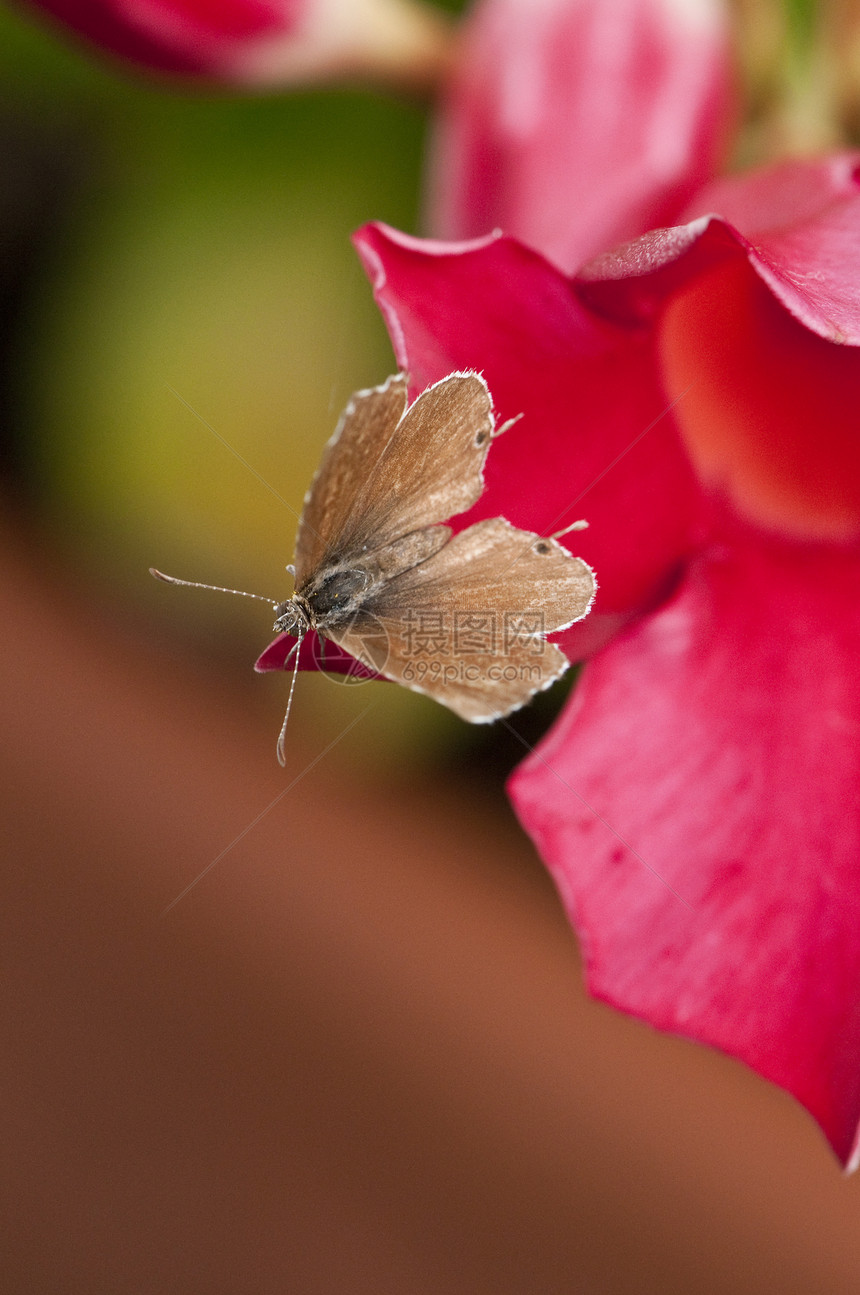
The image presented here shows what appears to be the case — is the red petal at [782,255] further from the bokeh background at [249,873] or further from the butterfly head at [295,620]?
the bokeh background at [249,873]

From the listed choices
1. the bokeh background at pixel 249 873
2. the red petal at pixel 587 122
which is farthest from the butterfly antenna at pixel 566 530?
the bokeh background at pixel 249 873

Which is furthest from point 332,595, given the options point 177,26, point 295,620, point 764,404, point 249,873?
point 249,873

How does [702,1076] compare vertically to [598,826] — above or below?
below

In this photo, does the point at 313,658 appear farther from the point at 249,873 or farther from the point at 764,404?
Result: the point at 249,873

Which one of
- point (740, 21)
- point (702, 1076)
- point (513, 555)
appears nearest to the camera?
point (513, 555)

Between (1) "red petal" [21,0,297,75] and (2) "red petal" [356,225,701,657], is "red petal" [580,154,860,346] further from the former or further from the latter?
(1) "red petal" [21,0,297,75]

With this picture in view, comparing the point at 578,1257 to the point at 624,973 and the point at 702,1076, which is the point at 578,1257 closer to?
the point at 702,1076

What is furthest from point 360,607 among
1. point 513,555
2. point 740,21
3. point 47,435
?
point 47,435
